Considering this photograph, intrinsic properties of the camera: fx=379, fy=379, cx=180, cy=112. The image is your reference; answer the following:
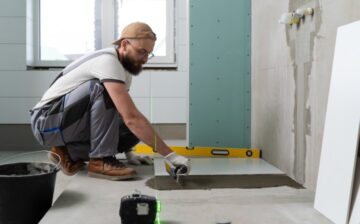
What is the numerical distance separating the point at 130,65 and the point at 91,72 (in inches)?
9.2

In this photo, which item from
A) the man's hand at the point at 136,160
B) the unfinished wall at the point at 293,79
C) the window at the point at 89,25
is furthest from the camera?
the window at the point at 89,25

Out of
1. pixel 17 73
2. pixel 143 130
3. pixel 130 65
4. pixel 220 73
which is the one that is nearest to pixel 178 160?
pixel 143 130

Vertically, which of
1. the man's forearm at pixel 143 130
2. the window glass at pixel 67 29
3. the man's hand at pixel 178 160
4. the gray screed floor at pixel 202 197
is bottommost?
the gray screed floor at pixel 202 197

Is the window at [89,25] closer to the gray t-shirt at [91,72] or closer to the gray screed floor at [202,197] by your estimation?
the gray t-shirt at [91,72]

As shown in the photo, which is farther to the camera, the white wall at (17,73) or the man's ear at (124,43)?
the white wall at (17,73)

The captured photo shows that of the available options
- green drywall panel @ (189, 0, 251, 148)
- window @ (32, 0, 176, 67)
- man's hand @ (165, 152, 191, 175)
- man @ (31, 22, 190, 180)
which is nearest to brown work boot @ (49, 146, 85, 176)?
man @ (31, 22, 190, 180)

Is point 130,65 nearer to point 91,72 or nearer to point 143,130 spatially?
point 91,72

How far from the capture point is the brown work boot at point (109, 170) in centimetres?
194

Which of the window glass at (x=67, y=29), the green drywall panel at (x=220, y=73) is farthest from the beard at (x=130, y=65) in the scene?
the window glass at (x=67, y=29)

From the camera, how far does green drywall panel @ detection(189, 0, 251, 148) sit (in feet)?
8.73

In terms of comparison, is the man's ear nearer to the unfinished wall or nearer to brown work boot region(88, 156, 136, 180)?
brown work boot region(88, 156, 136, 180)

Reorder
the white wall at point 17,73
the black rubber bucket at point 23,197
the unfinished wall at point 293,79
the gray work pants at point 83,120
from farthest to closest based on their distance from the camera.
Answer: the white wall at point 17,73
the gray work pants at point 83,120
the unfinished wall at point 293,79
the black rubber bucket at point 23,197

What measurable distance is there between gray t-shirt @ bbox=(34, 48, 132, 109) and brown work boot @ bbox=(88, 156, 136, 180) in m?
0.42

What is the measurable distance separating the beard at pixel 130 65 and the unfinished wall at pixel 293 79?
0.83m
